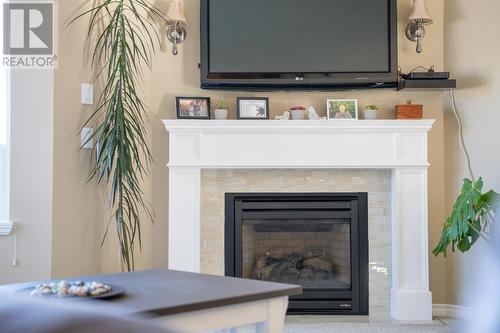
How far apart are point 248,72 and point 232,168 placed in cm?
65

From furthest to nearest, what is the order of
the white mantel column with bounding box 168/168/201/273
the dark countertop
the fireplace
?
the fireplace, the white mantel column with bounding box 168/168/201/273, the dark countertop

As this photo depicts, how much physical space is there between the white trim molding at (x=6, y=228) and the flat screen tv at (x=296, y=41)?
1.54 meters

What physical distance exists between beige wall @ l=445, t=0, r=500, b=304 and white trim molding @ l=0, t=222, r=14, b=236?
2.85 metres

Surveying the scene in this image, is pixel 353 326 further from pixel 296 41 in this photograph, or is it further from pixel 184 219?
pixel 296 41

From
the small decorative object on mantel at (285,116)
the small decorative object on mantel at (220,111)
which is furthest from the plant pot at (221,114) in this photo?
the small decorative object on mantel at (285,116)

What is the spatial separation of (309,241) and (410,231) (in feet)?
2.26

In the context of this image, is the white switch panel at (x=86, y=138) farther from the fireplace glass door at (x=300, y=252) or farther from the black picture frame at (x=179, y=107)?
the fireplace glass door at (x=300, y=252)

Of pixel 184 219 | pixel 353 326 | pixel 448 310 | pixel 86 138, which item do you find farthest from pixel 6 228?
pixel 448 310

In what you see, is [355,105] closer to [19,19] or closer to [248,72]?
[248,72]

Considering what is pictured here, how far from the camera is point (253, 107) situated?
459cm

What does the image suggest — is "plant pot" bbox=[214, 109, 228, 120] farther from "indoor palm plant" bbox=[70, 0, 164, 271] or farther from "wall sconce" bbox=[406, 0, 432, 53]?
"wall sconce" bbox=[406, 0, 432, 53]

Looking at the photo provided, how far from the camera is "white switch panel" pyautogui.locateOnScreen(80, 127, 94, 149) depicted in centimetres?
418

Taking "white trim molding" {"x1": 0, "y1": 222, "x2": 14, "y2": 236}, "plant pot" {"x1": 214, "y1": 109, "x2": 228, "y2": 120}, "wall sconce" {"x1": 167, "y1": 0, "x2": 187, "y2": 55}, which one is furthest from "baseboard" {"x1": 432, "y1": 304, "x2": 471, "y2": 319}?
"white trim molding" {"x1": 0, "y1": 222, "x2": 14, "y2": 236}

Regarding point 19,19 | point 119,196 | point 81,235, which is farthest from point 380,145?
point 19,19
